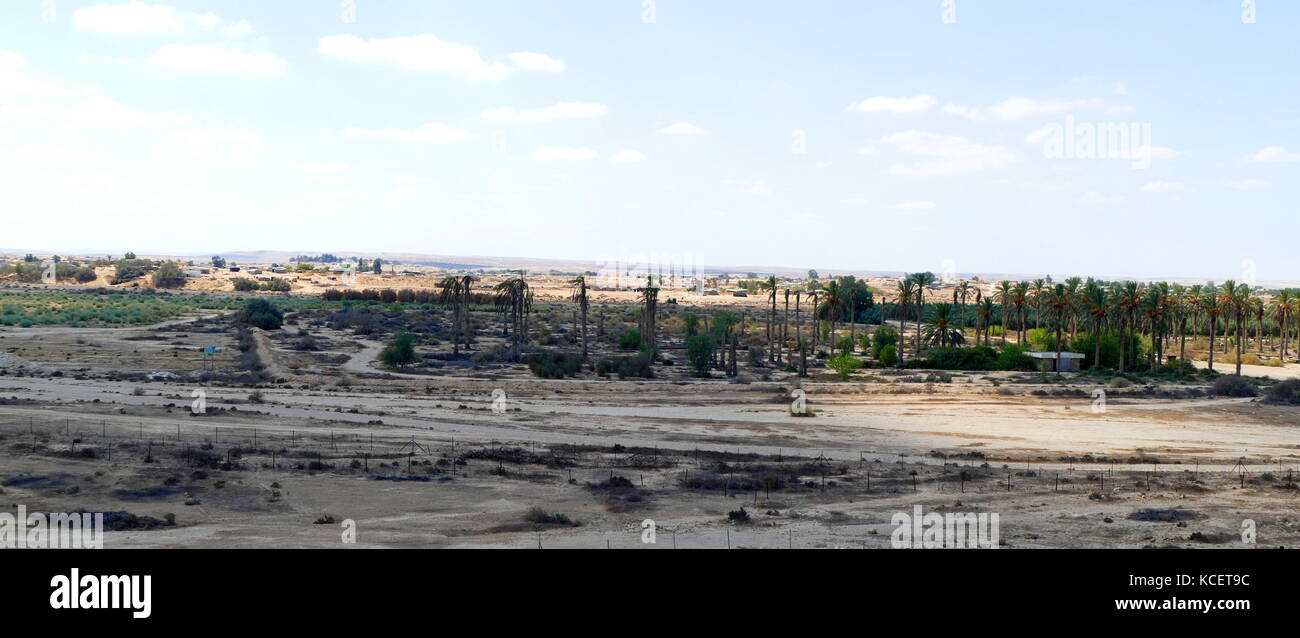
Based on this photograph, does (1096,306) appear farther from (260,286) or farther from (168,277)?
(168,277)

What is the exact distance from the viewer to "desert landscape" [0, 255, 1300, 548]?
22.9m

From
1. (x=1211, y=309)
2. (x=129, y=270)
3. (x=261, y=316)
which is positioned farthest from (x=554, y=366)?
(x=129, y=270)

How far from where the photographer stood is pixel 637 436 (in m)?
38.8

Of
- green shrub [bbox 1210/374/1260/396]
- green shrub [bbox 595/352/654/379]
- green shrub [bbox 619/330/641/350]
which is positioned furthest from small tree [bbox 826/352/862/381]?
green shrub [bbox 1210/374/1260/396]

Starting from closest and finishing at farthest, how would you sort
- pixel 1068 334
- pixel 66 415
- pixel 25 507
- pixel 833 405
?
pixel 25 507
pixel 66 415
pixel 833 405
pixel 1068 334

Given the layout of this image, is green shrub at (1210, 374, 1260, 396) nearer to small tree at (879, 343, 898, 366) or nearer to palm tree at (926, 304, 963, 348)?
small tree at (879, 343, 898, 366)

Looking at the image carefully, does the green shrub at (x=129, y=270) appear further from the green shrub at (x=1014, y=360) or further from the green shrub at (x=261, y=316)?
the green shrub at (x=1014, y=360)

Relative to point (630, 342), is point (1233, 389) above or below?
below

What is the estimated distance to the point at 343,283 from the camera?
188625 millimetres

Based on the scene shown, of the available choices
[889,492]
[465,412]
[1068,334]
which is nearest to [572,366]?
[465,412]
